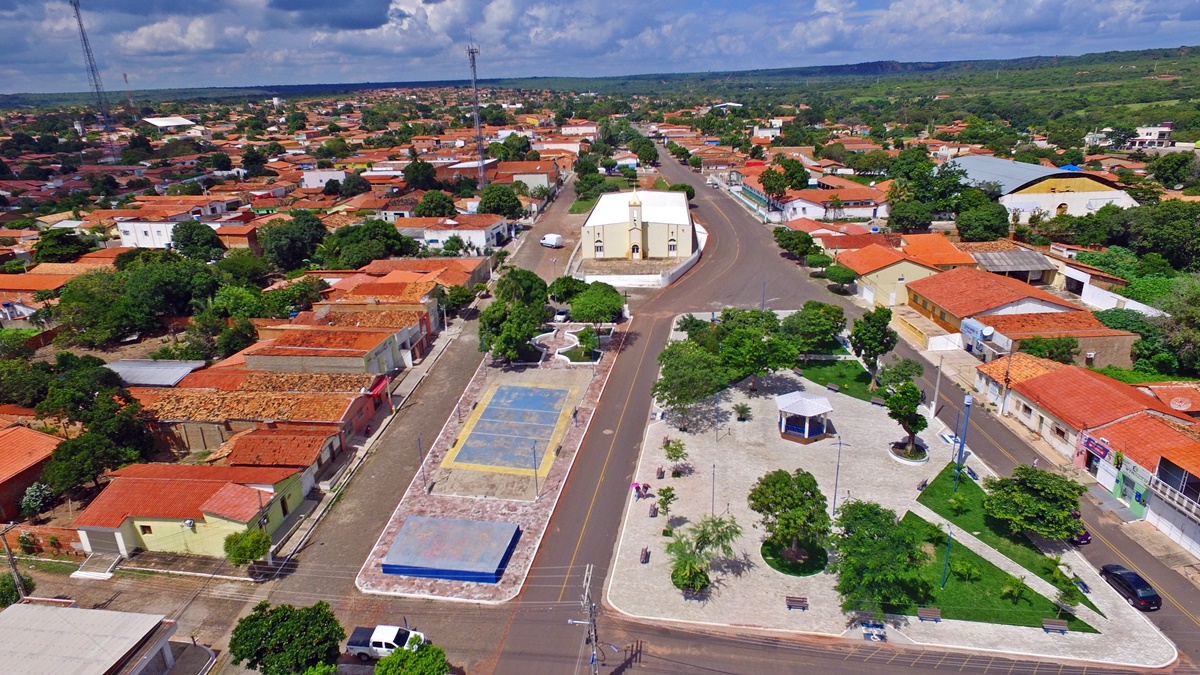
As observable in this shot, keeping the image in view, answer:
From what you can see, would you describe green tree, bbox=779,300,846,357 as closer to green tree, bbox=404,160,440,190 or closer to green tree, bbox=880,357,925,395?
green tree, bbox=880,357,925,395

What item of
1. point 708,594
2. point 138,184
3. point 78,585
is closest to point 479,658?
point 708,594

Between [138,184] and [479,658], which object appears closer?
[479,658]

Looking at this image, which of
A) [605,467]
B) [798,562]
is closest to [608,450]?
[605,467]

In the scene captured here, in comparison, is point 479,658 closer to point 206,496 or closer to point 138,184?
point 206,496

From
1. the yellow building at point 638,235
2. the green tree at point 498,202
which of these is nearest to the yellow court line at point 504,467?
the yellow building at point 638,235

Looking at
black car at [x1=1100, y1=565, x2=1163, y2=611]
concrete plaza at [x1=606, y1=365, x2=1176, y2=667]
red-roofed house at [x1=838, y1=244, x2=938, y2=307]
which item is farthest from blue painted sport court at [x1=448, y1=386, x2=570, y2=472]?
red-roofed house at [x1=838, y1=244, x2=938, y2=307]

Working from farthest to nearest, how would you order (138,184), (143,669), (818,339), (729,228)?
(138,184), (729,228), (818,339), (143,669)

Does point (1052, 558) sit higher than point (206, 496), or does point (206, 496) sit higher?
point (206, 496)
